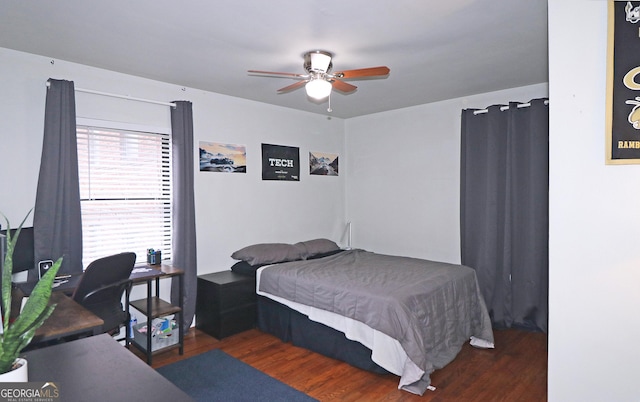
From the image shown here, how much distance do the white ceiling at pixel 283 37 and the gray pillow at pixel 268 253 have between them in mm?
1832

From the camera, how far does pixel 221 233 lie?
4.28 m

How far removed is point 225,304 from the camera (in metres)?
3.76

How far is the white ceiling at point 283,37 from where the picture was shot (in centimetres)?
226

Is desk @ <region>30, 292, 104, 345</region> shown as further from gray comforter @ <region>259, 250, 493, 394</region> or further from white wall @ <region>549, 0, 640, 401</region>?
white wall @ <region>549, 0, 640, 401</region>

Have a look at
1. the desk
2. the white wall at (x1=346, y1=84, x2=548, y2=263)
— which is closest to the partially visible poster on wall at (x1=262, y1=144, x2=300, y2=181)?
the white wall at (x1=346, y1=84, x2=548, y2=263)

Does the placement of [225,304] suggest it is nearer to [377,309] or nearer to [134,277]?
[134,277]

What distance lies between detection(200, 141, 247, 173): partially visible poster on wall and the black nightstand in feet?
3.96

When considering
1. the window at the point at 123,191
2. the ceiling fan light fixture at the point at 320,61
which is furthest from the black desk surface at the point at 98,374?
the ceiling fan light fixture at the point at 320,61

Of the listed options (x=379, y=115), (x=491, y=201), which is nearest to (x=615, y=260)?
(x=491, y=201)

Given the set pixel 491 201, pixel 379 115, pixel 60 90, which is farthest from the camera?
pixel 379 115

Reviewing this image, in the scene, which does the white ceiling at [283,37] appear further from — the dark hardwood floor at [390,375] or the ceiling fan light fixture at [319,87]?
the dark hardwood floor at [390,375]

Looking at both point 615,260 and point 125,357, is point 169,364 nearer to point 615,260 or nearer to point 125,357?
point 125,357

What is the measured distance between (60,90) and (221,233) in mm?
2033

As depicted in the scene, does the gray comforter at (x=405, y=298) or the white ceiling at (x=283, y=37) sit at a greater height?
the white ceiling at (x=283, y=37)
